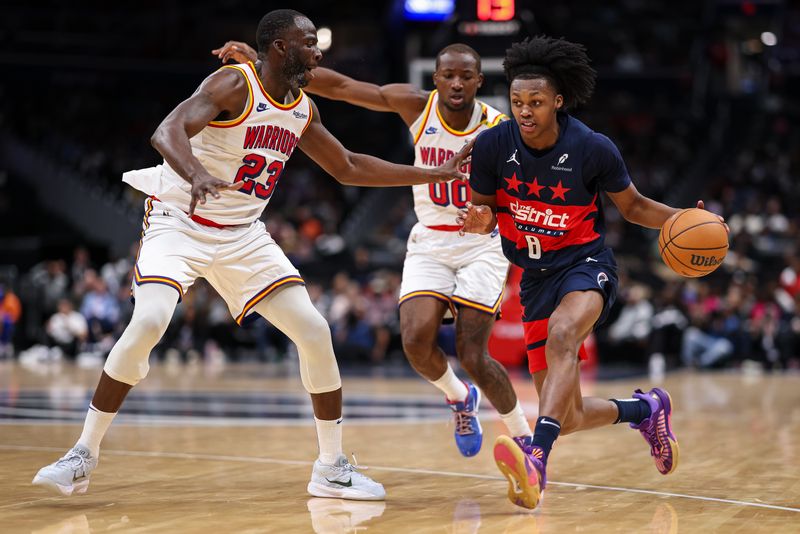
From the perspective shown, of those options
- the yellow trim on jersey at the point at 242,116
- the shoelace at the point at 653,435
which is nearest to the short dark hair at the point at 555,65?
the yellow trim on jersey at the point at 242,116

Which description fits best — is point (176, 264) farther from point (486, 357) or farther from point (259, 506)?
point (486, 357)

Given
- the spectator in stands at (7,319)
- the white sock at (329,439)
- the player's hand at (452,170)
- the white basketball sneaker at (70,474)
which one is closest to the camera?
the white basketball sneaker at (70,474)

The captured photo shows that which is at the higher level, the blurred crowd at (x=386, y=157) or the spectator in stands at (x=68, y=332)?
the blurred crowd at (x=386, y=157)

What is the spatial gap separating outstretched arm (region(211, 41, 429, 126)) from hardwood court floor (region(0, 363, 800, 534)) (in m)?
2.24

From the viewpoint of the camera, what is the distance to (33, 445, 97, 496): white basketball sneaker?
5.03 meters

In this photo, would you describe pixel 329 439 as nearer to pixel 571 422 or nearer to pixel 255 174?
pixel 571 422

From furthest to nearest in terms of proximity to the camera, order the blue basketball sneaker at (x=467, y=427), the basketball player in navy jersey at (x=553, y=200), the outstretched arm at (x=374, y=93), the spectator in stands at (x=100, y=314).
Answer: the spectator in stands at (x=100, y=314), the outstretched arm at (x=374, y=93), the blue basketball sneaker at (x=467, y=427), the basketball player in navy jersey at (x=553, y=200)

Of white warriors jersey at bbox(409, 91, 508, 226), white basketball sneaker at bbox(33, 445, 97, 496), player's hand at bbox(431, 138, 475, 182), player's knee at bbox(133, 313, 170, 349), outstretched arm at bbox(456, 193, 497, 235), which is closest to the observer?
white basketball sneaker at bbox(33, 445, 97, 496)

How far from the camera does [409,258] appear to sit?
6.96 meters

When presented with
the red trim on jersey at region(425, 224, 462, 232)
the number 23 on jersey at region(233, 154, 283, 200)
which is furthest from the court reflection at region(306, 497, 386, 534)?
the red trim on jersey at region(425, 224, 462, 232)

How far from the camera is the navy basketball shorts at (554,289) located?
17.8 feet

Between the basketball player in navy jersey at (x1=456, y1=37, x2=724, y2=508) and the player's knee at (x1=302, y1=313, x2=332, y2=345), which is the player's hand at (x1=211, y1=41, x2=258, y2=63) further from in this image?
the player's knee at (x1=302, y1=313, x2=332, y2=345)

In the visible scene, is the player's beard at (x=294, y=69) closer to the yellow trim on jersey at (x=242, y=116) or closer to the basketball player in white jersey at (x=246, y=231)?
the basketball player in white jersey at (x=246, y=231)

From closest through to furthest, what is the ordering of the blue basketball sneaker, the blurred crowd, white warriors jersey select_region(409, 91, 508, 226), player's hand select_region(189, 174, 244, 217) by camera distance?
player's hand select_region(189, 174, 244, 217) < the blue basketball sneaker < white warriors jersey select_region(409, 91, 508, 226) < the blurred crowd
